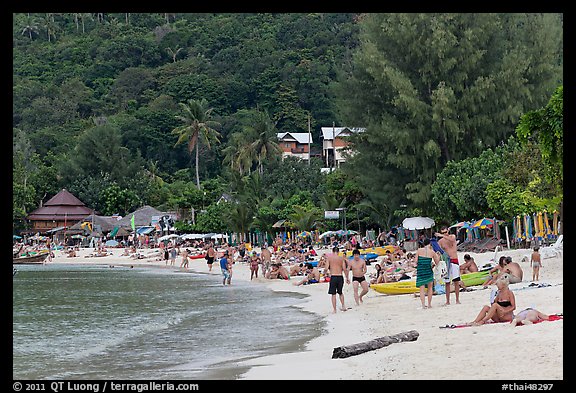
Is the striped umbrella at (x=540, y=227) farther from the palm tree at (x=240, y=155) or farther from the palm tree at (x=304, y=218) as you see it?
the palm tree at (x=240, y=155)

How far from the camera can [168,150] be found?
91.0 metres

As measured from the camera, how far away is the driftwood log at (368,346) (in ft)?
33.3

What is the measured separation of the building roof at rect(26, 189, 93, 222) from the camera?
74625mm

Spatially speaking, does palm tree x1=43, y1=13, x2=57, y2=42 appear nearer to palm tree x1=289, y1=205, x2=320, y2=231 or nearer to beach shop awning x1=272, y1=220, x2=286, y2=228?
beach shop awning x1=272, y1=220, x2=286, y2=228

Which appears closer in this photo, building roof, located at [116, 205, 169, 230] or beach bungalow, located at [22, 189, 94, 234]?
building roof, located at [116, 205, 169, 230]

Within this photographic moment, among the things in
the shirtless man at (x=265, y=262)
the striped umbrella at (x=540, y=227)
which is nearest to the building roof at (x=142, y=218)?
the shirtless man at (x=265, y=262)

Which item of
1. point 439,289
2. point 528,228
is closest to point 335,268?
point 439,289

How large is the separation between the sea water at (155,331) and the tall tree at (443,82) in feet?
28.6

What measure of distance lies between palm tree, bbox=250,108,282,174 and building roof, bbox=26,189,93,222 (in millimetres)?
16751

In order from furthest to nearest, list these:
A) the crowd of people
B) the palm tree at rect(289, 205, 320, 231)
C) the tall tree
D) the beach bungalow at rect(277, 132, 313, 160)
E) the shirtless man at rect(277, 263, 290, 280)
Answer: the beach bungalow at rect(277, 132, 313, 160) < the palm tree at rect(289, 205, 320, 231) < the tall tree < the shirtless man at rect(277, 263, 290, 280) < the crowd of people

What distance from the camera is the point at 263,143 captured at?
73.4 m

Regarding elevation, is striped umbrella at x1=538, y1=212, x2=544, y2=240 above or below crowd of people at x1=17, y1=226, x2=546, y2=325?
above

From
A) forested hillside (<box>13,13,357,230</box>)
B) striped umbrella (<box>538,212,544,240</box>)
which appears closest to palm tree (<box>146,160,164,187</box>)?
forested hillside (<box>13,13,357,230</box>)
